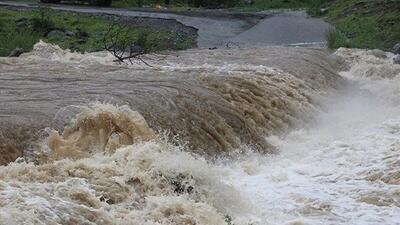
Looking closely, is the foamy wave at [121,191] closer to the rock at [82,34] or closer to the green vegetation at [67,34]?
the green vegetation at [67,34]

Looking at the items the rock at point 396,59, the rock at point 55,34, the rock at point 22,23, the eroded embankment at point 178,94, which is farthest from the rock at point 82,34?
the rock at point 396,59

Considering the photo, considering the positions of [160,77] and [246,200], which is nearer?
[246,200]

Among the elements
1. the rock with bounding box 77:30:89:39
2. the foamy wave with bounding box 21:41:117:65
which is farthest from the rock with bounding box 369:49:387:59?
the rock with bounding box 77:30:89:39

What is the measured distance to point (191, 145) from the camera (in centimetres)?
1074

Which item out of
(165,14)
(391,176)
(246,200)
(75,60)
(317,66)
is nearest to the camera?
(246,200)

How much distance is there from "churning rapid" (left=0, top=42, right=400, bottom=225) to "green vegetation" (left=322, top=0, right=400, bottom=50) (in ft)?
20.1

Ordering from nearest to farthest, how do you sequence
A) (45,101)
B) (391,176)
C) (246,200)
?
(246,200) → (391,176) → (45,101)

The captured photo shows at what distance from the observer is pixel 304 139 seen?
1259 cm

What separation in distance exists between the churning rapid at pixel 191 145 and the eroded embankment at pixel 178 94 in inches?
1.2

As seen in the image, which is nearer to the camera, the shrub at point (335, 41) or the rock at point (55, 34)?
the rock at point (55, 34)

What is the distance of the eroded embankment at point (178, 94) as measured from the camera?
9.98m

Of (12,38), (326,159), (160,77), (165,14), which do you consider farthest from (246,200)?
(165,14)

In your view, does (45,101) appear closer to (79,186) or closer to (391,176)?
(79,186)

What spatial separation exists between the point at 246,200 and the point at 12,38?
1342 centimetres
